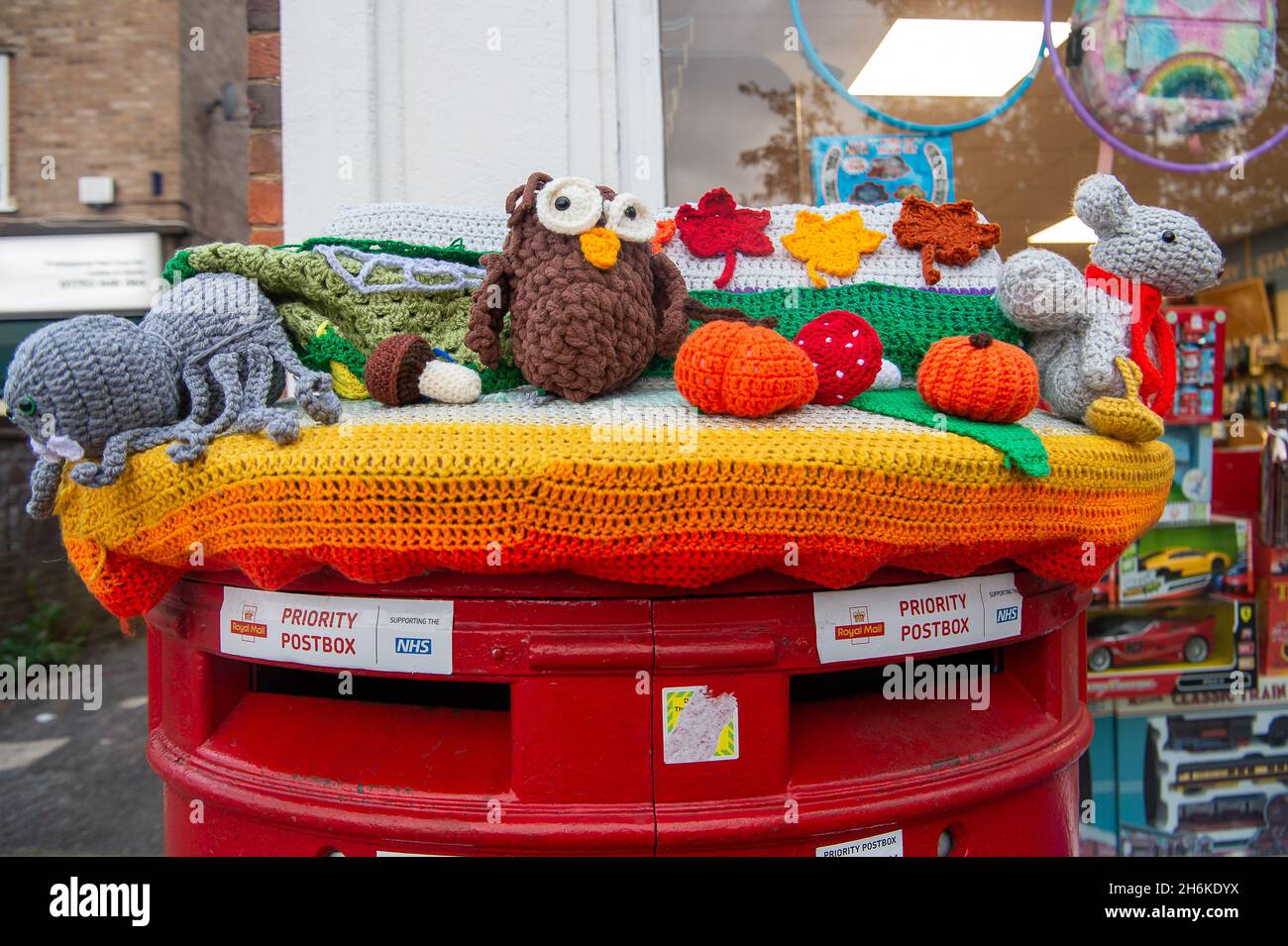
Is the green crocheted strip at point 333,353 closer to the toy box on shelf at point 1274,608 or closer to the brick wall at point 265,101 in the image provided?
the brick wall at point 265,101

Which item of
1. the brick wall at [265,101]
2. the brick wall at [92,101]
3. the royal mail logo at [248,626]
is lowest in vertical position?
the royal mail logo at [248,626]

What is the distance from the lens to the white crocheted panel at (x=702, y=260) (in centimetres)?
141

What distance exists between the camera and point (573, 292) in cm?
102

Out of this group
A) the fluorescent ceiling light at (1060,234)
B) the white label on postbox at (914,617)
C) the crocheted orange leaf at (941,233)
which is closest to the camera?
the white label on postbox at (914,617)

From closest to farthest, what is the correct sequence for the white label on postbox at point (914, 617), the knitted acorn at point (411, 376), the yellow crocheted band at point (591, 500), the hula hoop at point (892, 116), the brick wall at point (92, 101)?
the yellow crocheted band at point (591, 500), the white label on postbox at point (914, 617), the knitted acorn at point (411, 376), the hula hoop at point (892, 116), the brick wall at point (92, 101)

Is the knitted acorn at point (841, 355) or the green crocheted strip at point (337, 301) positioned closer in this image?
the knitted acorn at point (841, 355)

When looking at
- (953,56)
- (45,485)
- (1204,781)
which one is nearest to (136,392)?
(45,485)

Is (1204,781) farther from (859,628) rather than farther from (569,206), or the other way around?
(569,206)

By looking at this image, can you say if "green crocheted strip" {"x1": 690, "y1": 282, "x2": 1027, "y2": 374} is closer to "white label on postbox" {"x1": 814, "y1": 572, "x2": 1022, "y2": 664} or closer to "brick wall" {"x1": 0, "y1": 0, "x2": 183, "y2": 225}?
"white label on postbox" {"x1": 814, "y1": 572, "x2": 1022, "y2": 664}

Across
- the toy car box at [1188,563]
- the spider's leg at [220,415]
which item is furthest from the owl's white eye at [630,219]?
the toy car box at [1188,563]

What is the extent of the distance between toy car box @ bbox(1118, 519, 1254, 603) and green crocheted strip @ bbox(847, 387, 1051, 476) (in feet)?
6.05

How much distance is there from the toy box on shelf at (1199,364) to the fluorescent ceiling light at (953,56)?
0.95m
